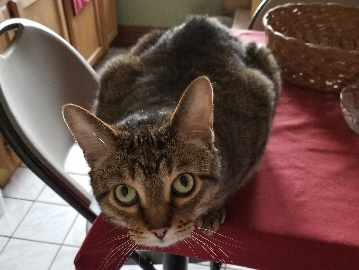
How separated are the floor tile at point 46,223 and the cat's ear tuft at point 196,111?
1172mm

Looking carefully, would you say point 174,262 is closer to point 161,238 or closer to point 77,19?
point 161,238

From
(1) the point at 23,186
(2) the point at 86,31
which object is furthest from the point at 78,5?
(1) the point at 23,186

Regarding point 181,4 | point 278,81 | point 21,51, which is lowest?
point 181,4

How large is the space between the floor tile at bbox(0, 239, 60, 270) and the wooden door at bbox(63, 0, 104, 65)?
1.21 meters

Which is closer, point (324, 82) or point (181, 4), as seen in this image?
point (324, 82)

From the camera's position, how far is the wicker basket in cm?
94

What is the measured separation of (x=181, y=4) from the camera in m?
2.82

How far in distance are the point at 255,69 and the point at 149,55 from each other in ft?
0.95

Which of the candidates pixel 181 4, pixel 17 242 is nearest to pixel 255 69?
pixel 17 242

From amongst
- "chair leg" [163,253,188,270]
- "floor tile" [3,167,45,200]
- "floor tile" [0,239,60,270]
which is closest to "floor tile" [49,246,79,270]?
"floor tile" [0,239,60,270]


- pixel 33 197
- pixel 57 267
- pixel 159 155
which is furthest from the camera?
pixel 33 197

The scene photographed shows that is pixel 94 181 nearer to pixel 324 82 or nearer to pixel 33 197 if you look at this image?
pixel 324 82

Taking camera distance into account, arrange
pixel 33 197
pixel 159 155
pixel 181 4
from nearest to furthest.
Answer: pixel 159 155 → pixel 33 197 → pixel 181 4

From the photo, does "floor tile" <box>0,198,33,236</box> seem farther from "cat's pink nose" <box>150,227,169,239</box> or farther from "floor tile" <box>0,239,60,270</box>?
"cat's pink nose" <box>150,227,169,239</box>
